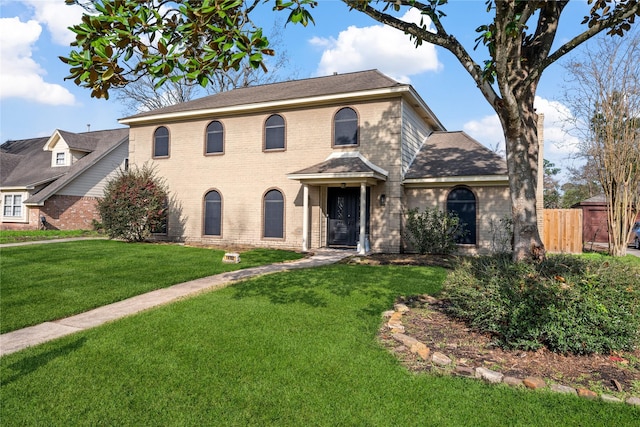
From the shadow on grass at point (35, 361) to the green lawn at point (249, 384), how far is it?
0.04ft

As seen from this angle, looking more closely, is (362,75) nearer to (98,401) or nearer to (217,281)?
(217,281)

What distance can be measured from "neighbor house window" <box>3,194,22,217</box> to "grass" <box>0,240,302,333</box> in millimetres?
13121

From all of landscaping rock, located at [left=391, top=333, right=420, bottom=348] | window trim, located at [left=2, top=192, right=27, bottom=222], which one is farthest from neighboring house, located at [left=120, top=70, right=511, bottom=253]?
window trim, located at [left=2, top=192, right=27, bottom=222]

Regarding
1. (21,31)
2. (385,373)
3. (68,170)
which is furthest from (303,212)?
(68,170)

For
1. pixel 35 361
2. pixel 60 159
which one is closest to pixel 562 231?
pixel 35 361

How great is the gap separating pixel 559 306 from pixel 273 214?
12.3 meters

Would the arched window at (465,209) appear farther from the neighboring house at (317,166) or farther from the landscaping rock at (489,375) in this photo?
the landscaping rock at (489,375)

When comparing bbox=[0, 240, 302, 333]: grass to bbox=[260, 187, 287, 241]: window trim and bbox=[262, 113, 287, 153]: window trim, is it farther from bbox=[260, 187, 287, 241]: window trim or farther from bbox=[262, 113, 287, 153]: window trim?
bbox=[262, 113, 287, 153]: window trim

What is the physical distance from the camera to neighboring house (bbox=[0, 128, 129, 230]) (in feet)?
73.9

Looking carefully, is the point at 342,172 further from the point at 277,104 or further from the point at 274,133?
the point at 277,104

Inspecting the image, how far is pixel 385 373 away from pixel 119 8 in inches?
172

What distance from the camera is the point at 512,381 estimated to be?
3619mm

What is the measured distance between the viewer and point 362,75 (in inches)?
642

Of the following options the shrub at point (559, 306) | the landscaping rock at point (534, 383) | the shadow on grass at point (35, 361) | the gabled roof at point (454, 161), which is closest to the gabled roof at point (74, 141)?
the gabled roof at point (454, 161)
